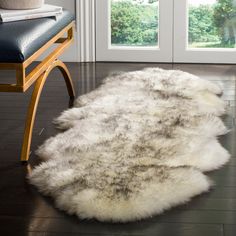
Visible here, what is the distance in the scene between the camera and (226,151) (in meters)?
2.38

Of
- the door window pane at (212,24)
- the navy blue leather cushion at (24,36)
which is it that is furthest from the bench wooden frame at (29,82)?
the door window pane at (212,24)

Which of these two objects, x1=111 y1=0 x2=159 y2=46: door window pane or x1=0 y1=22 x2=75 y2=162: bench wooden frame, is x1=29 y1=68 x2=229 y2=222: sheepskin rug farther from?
x1=111 y1=0 x2=159 y2=46: door window pane

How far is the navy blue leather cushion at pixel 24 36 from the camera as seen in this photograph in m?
2.16

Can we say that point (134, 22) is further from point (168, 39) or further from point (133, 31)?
point (168, 39)

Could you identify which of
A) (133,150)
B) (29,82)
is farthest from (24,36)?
(133,150)

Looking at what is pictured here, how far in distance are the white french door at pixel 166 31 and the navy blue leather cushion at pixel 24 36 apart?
1.30 m

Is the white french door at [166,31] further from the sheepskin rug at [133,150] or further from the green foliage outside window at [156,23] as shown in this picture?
the sheepskin rug at [133,150]

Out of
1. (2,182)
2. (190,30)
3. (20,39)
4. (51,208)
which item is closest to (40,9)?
(20,39)

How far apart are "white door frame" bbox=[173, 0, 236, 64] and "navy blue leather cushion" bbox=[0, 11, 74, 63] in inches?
52.6

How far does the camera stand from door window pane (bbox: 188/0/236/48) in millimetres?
3916

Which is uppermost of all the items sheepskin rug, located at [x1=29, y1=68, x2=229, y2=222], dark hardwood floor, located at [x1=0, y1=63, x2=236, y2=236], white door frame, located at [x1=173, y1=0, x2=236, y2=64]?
white door frame, located at [x1=173, y1=0, x2=236, y2=64]

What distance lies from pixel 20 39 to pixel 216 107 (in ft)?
3.57

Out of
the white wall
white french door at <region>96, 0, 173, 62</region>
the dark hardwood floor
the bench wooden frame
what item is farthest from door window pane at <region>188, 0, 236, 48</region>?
the bench wooden frame

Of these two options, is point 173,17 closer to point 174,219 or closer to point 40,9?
point 40,9
